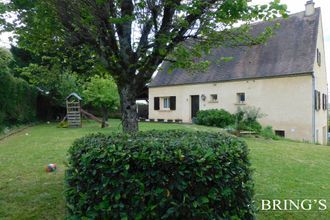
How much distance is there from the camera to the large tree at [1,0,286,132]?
393 centimetres

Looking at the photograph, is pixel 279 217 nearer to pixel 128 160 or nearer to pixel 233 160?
pixel 233 160

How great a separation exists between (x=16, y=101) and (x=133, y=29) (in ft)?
45.1

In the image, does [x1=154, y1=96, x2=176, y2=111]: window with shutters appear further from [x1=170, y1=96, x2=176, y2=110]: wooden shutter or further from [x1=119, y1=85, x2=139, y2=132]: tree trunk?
[x1=119, y1=85, x2=139, y2=132]: tree trunk

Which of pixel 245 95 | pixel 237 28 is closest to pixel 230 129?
pixel 245 95

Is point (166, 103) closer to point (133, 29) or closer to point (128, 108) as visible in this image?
point (128, 108)

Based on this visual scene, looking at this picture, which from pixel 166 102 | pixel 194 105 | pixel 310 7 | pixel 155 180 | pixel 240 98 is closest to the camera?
pixel 155 180

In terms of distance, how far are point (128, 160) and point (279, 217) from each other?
2422 mm

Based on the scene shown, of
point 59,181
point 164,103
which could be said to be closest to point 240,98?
point 164,103

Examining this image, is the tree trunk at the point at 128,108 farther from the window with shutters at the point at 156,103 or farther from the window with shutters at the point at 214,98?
the window with shutters at the point at 156,103

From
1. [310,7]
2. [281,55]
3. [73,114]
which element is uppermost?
[310,7]

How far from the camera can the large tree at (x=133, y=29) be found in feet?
12.9

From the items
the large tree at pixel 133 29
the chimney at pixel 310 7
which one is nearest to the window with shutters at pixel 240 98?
the chimney at pixel 310 7

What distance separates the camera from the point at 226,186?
120 inches

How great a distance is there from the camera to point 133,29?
4.57 m
